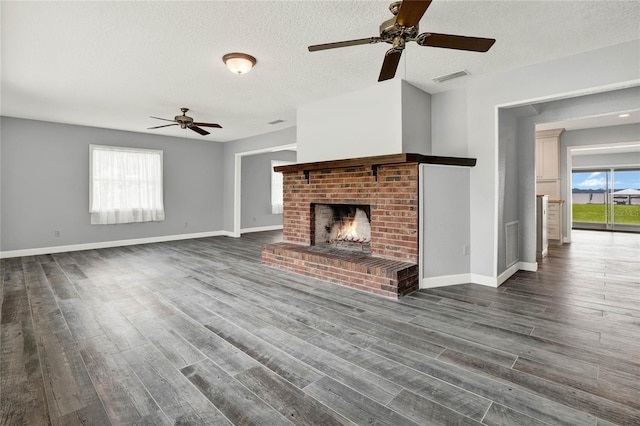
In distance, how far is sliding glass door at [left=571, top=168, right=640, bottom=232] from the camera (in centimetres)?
935

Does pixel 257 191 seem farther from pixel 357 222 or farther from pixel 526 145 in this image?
pixel 526 145

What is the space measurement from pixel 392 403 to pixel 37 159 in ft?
25.3

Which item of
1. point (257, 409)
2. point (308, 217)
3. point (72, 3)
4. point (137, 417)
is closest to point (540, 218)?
point (308, 217)

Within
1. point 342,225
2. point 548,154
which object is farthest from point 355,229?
point 548,154

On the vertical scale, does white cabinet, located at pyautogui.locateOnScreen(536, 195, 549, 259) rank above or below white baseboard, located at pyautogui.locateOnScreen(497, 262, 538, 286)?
above

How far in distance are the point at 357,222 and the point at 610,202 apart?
31.6ft

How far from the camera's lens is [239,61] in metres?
3.33

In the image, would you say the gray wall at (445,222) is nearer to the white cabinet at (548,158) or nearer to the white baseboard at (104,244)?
the white cabinet at (548,158)

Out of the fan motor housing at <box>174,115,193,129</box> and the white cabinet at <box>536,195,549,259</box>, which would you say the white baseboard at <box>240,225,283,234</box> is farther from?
the white cabinet at <box>536,195,549,259</box>

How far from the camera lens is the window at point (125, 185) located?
22.2 ft

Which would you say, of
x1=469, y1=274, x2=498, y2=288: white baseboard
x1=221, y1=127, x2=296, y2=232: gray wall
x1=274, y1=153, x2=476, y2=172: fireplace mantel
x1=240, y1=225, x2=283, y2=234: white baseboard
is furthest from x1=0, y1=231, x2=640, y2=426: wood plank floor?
x1=240, y1=225, x2=283, y2=234: white baseboard

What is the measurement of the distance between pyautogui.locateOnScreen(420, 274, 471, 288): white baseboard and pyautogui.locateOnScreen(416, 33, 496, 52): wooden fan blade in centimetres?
254

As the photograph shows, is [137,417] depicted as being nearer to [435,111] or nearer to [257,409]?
[257,409]

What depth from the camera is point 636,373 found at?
2.02 meters
